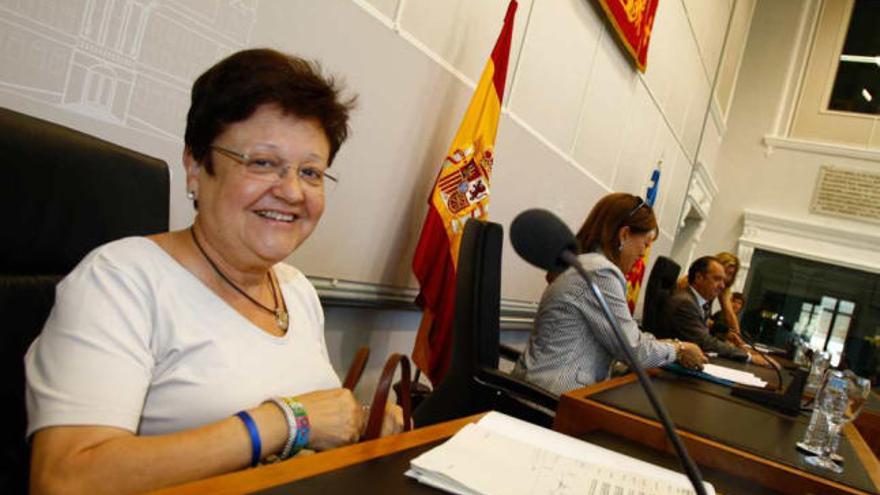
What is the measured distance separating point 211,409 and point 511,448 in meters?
0.42

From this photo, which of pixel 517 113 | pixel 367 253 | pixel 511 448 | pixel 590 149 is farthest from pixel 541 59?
pixel 511 448

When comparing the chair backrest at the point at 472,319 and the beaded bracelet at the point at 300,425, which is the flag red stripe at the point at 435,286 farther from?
the beaded bracelet at the point at 300,425

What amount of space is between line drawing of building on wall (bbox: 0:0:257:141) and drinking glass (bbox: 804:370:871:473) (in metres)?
1.59

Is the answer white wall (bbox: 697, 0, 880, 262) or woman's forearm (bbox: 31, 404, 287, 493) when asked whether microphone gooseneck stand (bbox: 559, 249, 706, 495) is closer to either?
woman's forearm (bbox: 31, 404, 287, 493)

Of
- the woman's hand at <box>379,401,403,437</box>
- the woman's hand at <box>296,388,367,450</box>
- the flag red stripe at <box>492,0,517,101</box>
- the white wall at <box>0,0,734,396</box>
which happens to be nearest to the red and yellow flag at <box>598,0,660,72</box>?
the white wall at <box>0,0,734,396</box>

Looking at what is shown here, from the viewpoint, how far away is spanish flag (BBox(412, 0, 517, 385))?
240 cm

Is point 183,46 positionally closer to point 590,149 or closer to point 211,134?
point 211,134

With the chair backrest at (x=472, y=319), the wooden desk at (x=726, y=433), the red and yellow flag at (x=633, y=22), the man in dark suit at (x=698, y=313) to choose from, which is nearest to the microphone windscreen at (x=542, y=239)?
the wooden desk at (x=726, y=433)

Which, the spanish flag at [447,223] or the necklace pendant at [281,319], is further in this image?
the spanish flag at [447,223]

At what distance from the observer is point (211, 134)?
1006 millimetres

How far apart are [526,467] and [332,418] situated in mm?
285

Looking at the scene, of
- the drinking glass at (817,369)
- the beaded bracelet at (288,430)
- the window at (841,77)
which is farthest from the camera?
the window at (841,77)

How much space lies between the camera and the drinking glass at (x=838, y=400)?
4.58ft

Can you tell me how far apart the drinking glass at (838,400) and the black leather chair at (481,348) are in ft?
1.97
